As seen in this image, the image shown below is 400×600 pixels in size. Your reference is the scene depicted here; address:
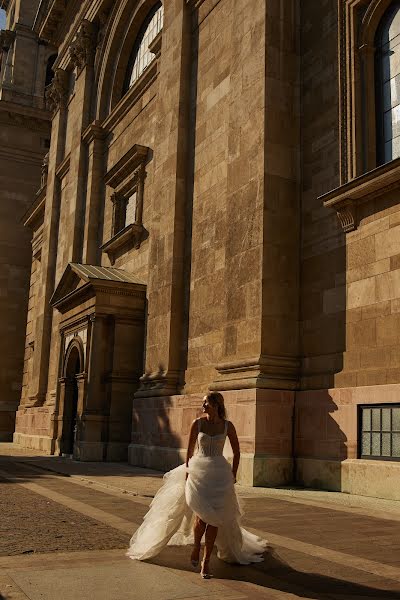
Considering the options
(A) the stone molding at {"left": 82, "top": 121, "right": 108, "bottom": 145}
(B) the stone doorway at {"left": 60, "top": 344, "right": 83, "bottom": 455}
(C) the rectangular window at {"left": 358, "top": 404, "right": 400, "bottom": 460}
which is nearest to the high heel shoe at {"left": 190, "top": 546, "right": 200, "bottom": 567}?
(C) the rectangular window at {"left": 358, "top": 404, "right": 400, "bottom": 460}

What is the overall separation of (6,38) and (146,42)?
1009 inches

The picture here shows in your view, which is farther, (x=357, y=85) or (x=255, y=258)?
(x=255, y=258)

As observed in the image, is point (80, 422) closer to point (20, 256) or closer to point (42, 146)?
point (20, 256)

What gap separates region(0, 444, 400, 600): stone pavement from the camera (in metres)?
5.21

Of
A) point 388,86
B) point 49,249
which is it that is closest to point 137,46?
point 49,249

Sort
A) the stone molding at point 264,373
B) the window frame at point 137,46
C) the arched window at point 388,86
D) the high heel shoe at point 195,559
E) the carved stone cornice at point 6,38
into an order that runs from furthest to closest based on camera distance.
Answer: the carved stone cornice at point 6,38 → the window frame at point 137,46 → the stone molding at point 264,373 → the arched window at point 388,86 → the high heel shoe at point 195,559

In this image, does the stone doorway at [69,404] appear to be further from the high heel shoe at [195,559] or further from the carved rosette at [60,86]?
the high heel shoe at [195,559]

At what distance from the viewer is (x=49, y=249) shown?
3206cm

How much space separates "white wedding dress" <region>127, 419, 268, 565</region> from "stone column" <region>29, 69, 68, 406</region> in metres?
25.0

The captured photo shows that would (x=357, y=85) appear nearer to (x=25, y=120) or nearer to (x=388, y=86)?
(x=388, y=86)

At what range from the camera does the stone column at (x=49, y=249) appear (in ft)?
102

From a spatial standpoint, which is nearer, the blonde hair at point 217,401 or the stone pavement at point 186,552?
the stone pavement at point 186,552

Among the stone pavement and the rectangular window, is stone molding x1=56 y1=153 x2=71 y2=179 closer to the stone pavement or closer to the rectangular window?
the stone pavement

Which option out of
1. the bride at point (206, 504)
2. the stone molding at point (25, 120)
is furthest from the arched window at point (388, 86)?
the stone molding at point (25, 120)
